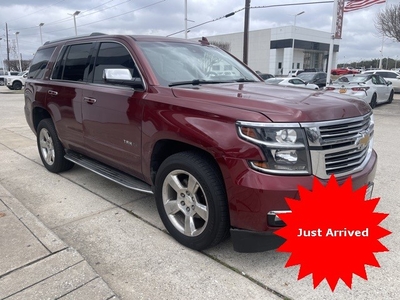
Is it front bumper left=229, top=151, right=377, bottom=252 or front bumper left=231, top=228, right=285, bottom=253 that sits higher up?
front bumper left=229, top=151, right=377, bottom=252

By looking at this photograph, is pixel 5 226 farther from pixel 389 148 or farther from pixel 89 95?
pixel 389 148

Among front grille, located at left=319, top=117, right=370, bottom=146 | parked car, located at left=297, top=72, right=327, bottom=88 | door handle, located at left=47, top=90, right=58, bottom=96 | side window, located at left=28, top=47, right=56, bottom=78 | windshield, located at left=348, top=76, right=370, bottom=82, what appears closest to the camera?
front grille, located at left=319, top=117, right=370, bottom=146

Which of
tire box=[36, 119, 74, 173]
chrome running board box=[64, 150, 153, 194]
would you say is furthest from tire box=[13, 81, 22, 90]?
chrome running board box=[64, 150, 153, 194]

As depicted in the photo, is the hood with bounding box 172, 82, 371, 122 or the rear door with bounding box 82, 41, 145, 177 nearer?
the hood with bounding box 172, 82, 371, 122

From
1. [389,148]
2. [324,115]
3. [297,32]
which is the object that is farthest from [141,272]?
[297,32]

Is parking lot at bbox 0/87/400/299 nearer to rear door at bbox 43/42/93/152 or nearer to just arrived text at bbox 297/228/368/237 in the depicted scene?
just arrived text at bbox 297/228/368/237

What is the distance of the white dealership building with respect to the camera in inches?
2408

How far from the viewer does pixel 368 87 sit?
45.0 feet

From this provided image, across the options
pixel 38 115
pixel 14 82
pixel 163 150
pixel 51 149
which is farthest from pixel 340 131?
pixel 14 82

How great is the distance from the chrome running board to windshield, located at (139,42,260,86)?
107cm

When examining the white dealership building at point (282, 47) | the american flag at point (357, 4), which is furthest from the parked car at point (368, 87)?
the white dealership building at point (282, 47)

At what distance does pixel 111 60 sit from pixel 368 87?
12732mm

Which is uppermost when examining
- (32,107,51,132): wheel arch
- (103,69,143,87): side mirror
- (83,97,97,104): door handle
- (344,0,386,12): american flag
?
(344,0,386,12): american flag

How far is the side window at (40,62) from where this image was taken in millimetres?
5136
